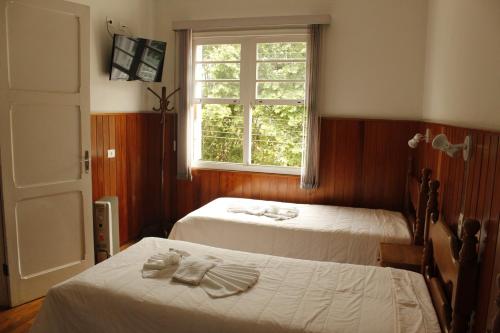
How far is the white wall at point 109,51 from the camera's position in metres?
3.64

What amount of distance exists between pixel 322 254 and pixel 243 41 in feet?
7.82

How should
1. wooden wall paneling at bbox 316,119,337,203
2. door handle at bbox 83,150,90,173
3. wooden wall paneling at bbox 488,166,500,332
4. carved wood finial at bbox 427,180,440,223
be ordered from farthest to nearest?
1. wooden wall paneling at bbox 316,119,337,203
2. door handle at bbox 83,150,90,173
3. carved wood finial at bbox 427,180,440,223
4. wooden wall paneling at bbox 488,166,500,332

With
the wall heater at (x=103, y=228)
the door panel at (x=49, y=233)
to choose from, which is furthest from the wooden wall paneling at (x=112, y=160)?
the door panel at (x=49, y=233)

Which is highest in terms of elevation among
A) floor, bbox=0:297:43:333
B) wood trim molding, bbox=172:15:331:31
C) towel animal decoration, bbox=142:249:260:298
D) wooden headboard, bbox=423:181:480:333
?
wood trim molding, bbox=172:15:331:31

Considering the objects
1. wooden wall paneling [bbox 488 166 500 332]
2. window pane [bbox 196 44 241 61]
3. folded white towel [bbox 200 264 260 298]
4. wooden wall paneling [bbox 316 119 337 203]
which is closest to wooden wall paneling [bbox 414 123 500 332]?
wooden wall paneling [bbox 488 166 500 332]

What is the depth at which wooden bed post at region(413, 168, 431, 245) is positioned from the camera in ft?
8.35

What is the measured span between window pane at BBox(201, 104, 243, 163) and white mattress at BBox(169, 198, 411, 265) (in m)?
0.94

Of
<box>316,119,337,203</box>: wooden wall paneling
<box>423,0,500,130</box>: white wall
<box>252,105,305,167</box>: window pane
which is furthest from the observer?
<box>252,105,305,167</box>: window pane

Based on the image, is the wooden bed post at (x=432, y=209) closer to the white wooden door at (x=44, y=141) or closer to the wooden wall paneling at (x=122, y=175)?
the white wooden door at (x=44, y=141)

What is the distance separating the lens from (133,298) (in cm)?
188

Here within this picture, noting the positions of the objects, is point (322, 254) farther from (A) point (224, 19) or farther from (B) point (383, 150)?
(A) point (224, 19)

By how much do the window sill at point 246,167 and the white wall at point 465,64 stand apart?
58.0 inches

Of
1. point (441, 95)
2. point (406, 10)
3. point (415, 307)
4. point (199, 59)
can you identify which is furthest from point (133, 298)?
point (406, 10)

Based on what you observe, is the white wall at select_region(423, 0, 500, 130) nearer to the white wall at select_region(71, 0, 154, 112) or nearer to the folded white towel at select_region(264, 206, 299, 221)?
the folded white towel at select_region(264, 206, 299, 221)
